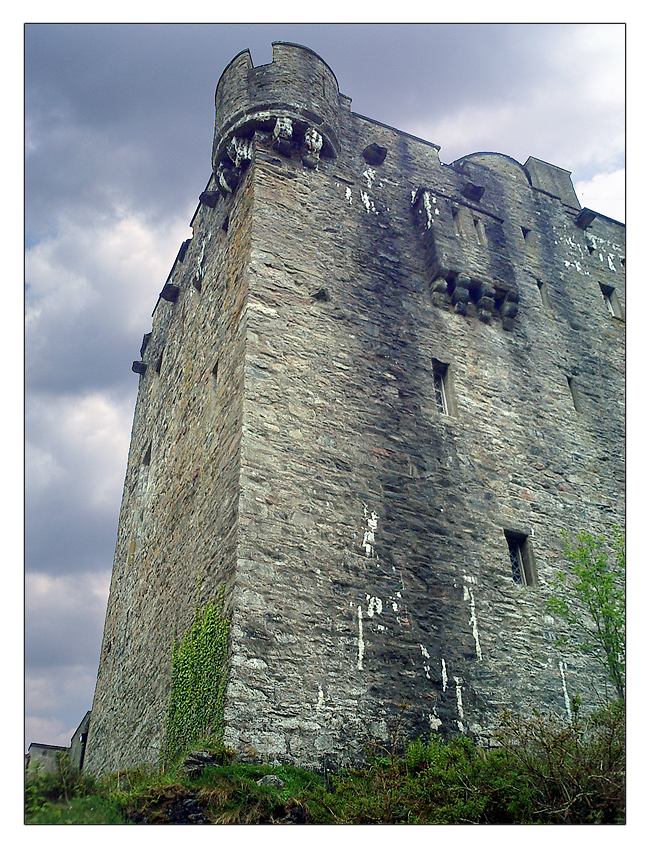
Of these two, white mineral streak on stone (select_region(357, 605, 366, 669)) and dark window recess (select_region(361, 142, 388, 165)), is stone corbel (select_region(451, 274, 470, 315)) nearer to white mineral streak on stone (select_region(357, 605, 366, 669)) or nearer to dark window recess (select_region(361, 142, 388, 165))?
dark window recess (select_region(361, 142, 388, 165))

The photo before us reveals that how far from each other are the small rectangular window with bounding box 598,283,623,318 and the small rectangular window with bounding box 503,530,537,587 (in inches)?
278

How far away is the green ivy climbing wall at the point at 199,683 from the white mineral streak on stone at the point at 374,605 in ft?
5.98

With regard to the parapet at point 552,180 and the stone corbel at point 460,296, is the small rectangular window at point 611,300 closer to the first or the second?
the parapet at point 552,180

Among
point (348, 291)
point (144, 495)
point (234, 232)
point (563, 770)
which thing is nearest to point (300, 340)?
point (348, 291)

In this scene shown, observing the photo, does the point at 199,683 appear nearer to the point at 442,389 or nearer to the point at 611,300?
the point at 442,389

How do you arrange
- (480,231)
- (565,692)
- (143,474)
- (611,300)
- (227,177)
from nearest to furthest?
(565,692) < (227,177) < (480,231) < (143,474) < (611,300)

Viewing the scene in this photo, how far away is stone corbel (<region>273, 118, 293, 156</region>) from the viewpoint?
46.4ft

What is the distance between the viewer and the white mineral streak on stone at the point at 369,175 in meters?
15.4

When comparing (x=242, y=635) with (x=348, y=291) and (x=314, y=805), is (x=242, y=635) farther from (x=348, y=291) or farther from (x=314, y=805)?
(x=348, y=291)

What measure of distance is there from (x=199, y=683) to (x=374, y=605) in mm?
2310

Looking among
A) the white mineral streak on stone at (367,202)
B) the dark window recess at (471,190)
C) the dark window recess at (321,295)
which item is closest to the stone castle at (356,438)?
the dark window recess at (321,295)

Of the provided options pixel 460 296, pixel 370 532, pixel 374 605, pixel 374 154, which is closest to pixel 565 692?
pixel 374 605

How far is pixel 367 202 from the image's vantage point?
15.0 m

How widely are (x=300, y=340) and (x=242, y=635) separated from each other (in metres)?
4.74
